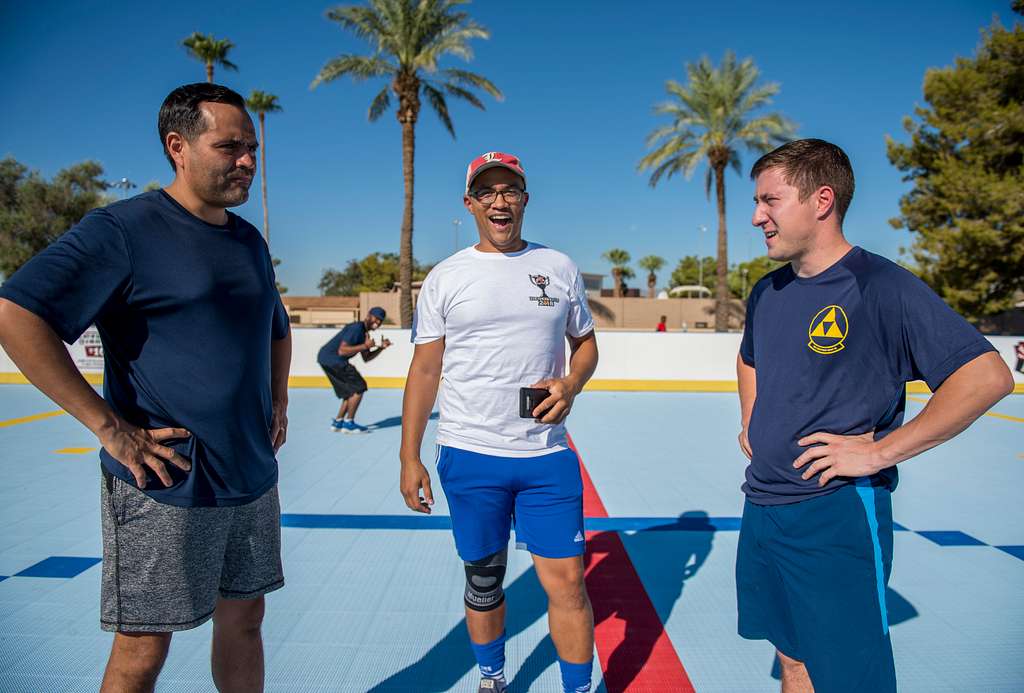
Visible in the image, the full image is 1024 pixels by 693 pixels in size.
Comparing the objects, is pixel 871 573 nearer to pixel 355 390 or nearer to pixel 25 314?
pixel 25 314

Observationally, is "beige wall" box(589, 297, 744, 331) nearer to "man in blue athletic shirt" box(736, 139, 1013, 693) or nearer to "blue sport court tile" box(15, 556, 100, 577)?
"blue sport court tile" box(15, 556, 100, 577)

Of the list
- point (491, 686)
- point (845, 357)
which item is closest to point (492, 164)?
point (845, 357)

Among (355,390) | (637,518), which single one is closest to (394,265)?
(355,390)

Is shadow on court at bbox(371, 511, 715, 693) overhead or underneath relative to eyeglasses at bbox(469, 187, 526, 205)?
underneath

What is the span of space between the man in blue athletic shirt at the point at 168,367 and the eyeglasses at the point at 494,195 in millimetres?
775

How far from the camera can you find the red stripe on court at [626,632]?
2443 millimetres

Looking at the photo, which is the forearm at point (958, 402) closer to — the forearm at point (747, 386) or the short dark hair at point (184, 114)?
the forearm at point (747, 386)

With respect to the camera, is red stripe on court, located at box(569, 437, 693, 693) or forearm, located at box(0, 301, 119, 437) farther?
red stripe on court, located at box(569, 437, 693, 693)

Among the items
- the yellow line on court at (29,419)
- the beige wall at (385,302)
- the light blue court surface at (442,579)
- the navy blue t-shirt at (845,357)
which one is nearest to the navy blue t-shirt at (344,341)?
the light blue court surface at (442,579)

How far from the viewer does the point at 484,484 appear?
2086 millimetres

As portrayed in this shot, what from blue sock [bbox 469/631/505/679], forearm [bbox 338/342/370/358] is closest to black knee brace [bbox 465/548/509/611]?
blue sock [bbox 469/631/505/679]

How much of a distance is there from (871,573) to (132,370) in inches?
85.2

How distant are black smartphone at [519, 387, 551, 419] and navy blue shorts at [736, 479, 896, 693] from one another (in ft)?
2.69

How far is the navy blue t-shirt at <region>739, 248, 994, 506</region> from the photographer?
154 cm
